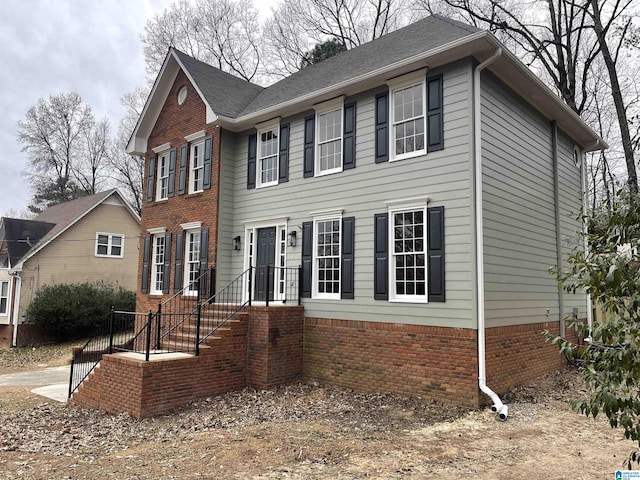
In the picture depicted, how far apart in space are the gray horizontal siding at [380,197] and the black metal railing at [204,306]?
503mm

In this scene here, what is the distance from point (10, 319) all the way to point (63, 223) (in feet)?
16.8

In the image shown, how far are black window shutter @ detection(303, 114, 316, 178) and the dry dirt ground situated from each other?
205 inches

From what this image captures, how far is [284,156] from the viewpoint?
1227 centimetres

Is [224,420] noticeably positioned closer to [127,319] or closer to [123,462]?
[123,462]

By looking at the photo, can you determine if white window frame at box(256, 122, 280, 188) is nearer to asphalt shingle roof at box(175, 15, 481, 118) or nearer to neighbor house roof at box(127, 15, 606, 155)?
neighbor house roof at box(127, 15, 606, 155)

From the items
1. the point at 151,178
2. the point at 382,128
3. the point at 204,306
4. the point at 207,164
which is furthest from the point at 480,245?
the point at 151,178

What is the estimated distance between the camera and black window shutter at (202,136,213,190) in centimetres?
1344

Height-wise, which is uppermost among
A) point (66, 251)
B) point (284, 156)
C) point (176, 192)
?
point (284, 156)

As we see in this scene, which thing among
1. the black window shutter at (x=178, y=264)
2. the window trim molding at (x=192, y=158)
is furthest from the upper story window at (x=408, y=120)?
the black window shutter at (x=178, y=264)

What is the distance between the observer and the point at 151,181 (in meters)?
15.7

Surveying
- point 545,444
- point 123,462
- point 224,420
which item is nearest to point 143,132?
point 224,420

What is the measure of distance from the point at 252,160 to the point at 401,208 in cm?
510

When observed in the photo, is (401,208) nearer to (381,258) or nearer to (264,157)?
(381,258)

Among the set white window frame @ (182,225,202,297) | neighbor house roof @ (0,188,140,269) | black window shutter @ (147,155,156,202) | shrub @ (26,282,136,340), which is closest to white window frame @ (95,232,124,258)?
neighbor house roof @ (0,188,140,269)
